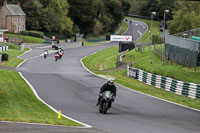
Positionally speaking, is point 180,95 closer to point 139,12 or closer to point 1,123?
point 1,123

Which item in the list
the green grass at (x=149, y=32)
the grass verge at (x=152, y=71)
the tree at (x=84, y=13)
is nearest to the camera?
the grass verge at (x=152, y=71)

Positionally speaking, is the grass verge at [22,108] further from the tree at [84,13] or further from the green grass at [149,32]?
the tree at [84,13]

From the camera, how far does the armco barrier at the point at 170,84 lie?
34375 mm

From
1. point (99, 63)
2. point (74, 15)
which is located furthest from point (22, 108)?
point (74, 15)

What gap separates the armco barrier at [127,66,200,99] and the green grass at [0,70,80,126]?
1221 cm

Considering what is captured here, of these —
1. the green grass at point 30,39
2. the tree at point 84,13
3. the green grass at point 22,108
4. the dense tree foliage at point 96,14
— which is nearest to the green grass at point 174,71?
the green grass at point 22,108

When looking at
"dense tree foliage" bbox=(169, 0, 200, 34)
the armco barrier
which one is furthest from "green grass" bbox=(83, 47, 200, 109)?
"dense tree foliage" bbox=(169, 0, 200, 34)

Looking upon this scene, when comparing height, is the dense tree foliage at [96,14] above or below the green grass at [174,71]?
above

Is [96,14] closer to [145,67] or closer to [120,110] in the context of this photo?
[145,67]

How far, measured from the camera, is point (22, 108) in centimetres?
2178

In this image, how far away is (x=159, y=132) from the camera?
1723 cm

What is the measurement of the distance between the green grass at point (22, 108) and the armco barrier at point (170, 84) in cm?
1221

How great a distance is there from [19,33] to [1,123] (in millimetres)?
95640

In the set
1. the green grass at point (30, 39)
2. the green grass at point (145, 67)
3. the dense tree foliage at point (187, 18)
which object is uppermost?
the dense tree foliage at point (187, 18)
